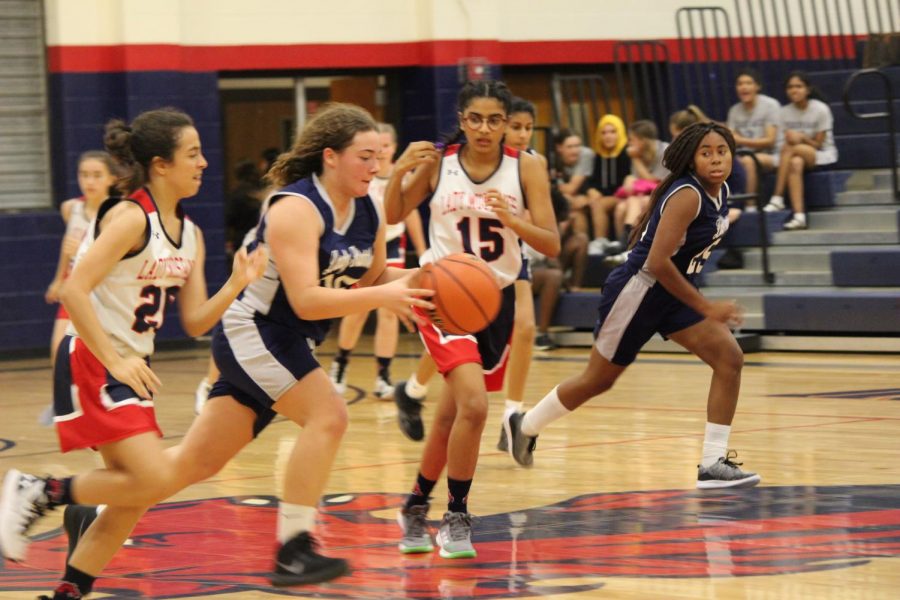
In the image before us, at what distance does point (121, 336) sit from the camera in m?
4.39

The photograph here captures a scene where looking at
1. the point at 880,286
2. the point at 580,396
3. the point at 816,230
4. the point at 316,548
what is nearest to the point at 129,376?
the point at 316,548

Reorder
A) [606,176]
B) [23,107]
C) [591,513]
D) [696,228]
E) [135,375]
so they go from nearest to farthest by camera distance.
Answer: [135,375]
[591,513]
[696,228]
[23,107]
[606,176]

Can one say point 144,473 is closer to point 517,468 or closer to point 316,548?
point 316,548

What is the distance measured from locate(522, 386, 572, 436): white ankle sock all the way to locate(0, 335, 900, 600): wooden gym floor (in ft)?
0.66

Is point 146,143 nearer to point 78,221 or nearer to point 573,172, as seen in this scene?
point 78,221

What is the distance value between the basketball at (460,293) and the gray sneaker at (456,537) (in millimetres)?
725

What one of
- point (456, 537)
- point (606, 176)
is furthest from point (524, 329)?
point (606, 176)

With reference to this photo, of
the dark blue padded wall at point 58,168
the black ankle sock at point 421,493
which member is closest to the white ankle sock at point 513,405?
the black ankle sock at point 421,493

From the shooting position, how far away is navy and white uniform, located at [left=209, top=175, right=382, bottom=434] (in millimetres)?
4422

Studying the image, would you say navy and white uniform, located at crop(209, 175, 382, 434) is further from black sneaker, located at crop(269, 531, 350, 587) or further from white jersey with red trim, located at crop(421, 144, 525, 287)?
white jersey with red trim, located at crop(421, 144, 525, 287)

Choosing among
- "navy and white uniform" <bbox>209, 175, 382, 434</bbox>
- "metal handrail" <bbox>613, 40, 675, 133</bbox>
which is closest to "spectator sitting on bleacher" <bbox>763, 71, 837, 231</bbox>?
"metal handrail" <bbox>613, 40, 675, 133</bbox>

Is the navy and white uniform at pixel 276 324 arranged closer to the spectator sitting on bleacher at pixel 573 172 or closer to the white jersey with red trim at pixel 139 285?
the white jersey with red trim at pixel 139 285

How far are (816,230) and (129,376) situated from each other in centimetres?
875

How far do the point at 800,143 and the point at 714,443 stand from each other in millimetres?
6880
